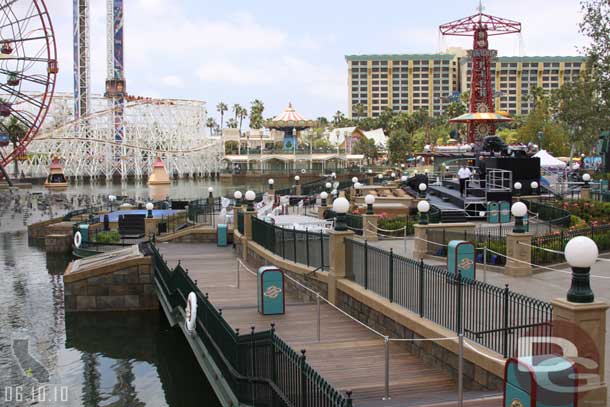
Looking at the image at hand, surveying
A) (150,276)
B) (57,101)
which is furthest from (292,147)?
(150,276)

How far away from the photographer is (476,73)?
8662 cm

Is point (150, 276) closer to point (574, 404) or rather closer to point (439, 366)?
point (439, 366)

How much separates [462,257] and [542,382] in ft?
29.8

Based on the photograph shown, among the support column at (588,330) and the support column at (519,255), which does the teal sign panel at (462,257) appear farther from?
the support column at (588,330)

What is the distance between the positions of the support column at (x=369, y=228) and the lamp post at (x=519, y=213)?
8758mm

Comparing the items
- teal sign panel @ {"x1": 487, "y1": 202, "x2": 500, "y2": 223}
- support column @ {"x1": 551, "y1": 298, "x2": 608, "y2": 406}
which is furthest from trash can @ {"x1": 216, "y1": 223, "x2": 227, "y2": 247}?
support column @ {"x1": 551, "y1": 298, "x2": 608, "y2": 406}

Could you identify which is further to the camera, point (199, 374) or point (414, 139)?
point (414, 139)

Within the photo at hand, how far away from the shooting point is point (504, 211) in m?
30.1

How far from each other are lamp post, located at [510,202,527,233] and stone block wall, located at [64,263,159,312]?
1246 centimetres

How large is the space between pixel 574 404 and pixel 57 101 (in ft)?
470

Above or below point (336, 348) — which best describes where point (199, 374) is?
below

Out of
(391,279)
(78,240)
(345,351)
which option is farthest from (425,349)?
(78,240)

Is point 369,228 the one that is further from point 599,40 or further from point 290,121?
point 290,121

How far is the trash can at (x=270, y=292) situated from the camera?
1638cm
